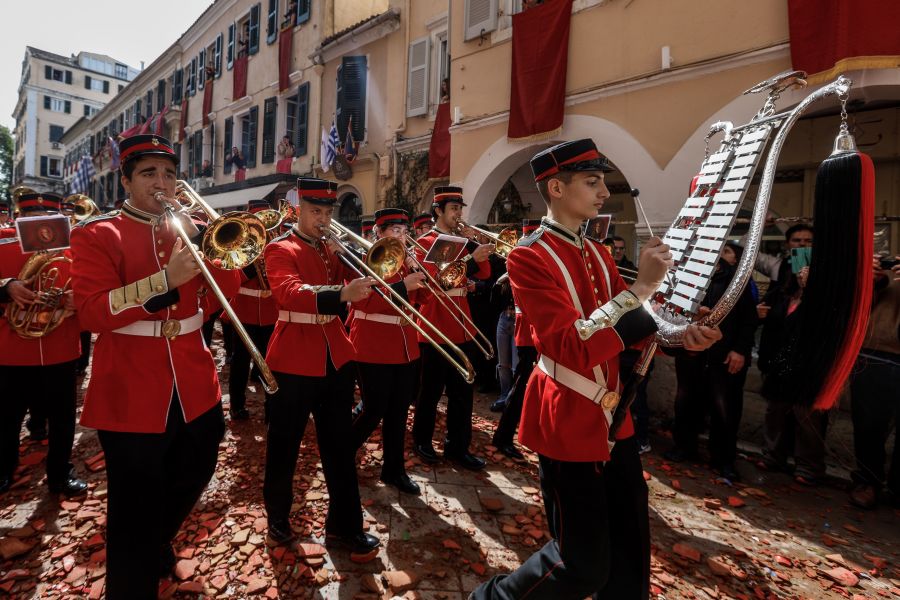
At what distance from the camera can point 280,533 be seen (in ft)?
10.3

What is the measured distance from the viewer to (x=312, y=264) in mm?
3373

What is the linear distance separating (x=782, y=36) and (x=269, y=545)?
754cm

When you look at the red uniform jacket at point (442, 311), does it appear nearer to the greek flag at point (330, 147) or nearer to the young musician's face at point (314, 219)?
the young musician's face at point (314, 219)

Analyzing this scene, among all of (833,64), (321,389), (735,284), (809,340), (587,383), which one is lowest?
(321,389)

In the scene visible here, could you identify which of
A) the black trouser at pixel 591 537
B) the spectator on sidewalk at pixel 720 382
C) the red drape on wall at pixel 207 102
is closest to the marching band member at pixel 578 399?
the black trouser at pixel 591 537

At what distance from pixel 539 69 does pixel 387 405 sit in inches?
272

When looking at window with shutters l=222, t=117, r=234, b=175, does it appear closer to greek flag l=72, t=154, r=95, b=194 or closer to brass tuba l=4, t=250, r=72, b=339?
greek flag l=72, t=154, r=95, b=194

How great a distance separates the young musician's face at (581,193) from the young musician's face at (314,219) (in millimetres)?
1667

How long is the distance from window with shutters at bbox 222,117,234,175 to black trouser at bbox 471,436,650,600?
21484 mm

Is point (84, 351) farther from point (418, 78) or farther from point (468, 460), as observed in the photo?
point (418, 78)

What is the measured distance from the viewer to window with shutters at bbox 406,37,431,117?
485 inches

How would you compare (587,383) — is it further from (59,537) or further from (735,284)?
(59,537)

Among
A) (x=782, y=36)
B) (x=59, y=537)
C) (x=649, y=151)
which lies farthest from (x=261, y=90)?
(x=59, y=537)

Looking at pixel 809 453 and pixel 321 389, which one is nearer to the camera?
pixel 321 389
